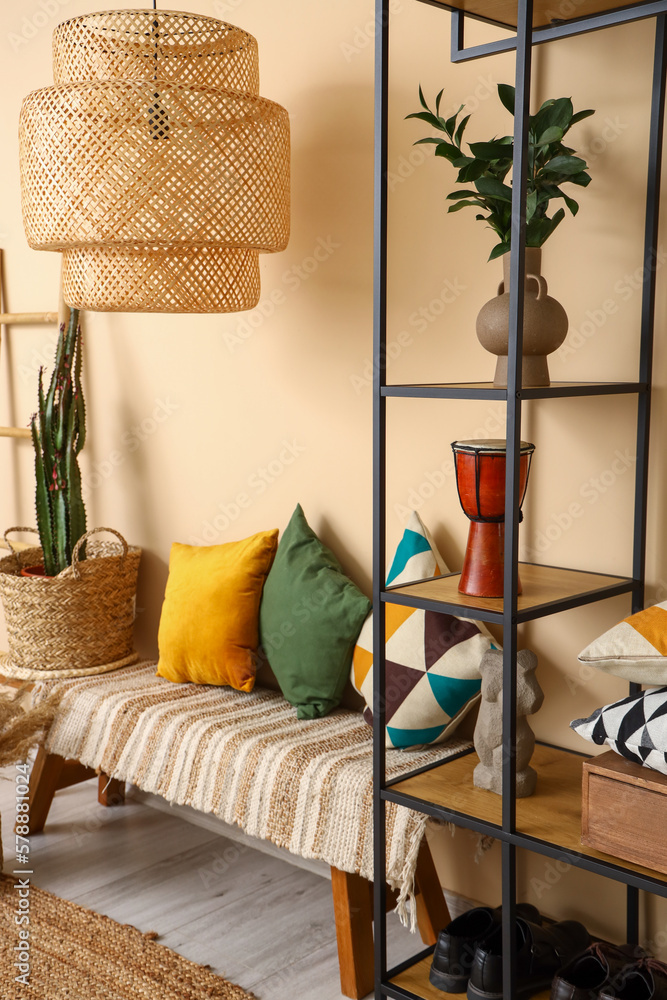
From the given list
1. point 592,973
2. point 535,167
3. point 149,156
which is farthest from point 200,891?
point 535,167

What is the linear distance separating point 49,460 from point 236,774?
116 centimetres

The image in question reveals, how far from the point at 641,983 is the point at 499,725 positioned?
0.45 metres

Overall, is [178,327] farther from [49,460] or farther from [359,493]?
[359,493]

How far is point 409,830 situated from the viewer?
1791 mm

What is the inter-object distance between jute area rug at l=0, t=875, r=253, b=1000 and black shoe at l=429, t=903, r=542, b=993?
0.41m

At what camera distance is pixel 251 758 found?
2.03 meters

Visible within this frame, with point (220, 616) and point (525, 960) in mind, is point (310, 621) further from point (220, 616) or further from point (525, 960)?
point (525, 960)

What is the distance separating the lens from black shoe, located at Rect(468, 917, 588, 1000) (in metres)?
1.63

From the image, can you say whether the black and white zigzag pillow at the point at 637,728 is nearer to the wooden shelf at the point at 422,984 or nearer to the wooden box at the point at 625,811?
the wooden box at the point at 625,811

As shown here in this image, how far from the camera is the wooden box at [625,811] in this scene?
1.40 metres

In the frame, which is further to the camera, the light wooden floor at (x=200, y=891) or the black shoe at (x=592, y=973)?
the light wooden floor at (x=200, y=891)

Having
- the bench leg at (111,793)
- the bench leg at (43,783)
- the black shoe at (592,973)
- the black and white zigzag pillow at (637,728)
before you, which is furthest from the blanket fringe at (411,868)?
the bench leg at (111,793)

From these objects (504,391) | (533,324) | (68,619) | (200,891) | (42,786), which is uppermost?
(533,324)

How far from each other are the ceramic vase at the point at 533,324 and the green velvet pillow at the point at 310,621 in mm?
734
